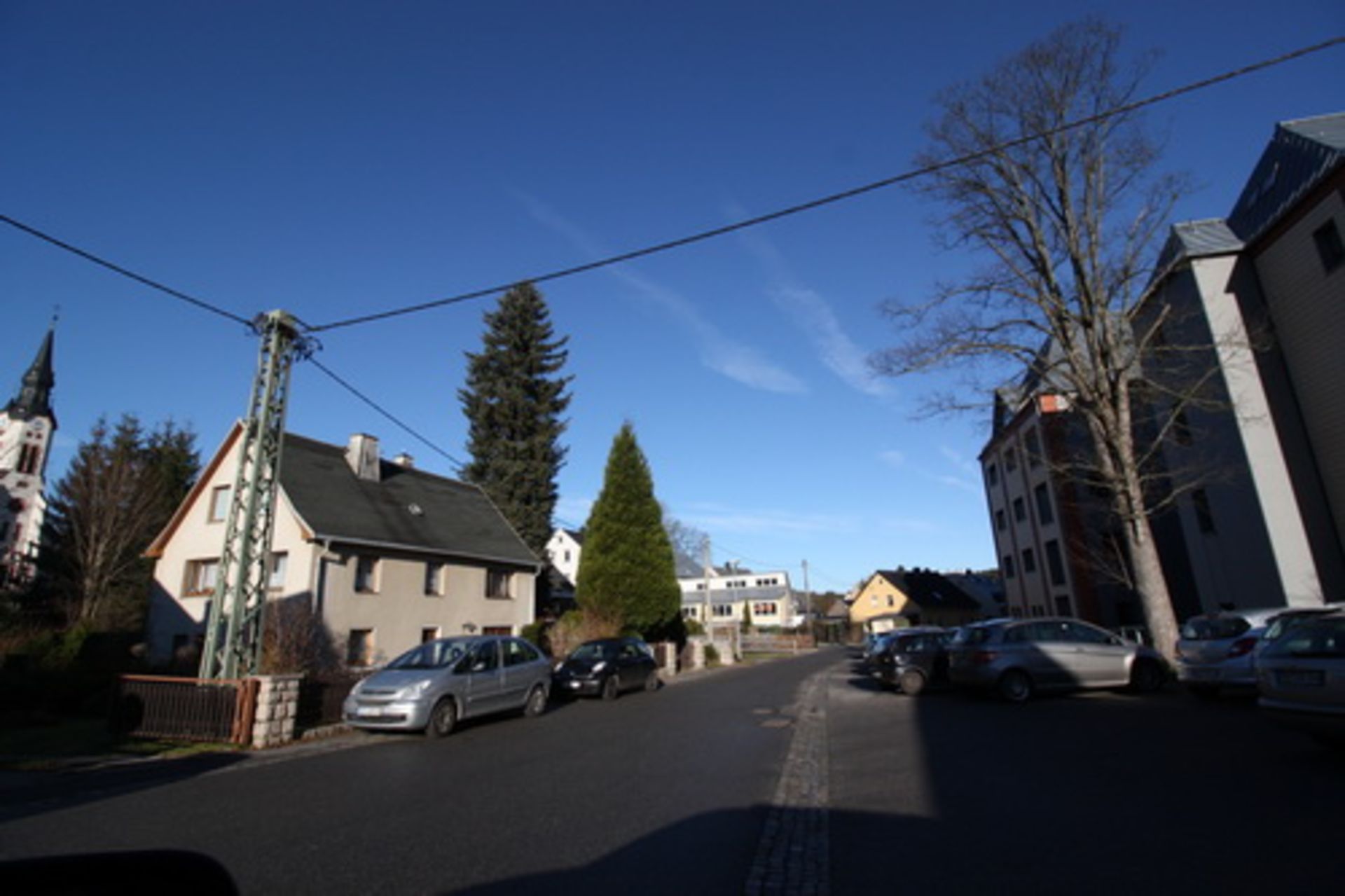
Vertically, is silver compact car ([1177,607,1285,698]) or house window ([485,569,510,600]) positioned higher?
house window ([485,569,510,600])

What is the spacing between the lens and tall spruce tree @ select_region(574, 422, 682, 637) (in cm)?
2895

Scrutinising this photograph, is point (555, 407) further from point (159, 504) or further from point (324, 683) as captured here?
point (324, 683)

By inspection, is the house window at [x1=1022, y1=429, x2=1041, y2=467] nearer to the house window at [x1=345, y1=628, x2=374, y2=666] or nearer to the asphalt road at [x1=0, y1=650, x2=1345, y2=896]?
the asphalt road at [x1=0, y1=650, x2=1345, y2=896]

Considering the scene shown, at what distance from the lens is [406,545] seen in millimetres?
23266

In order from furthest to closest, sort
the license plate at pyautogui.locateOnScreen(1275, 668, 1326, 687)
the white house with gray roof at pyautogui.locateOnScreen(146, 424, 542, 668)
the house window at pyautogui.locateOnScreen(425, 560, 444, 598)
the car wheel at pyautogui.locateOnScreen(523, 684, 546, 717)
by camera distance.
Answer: the house window at pyautogui.locateOnScreen(425, 560, 444, 598) → the white house with gray roof at pyautogui.locateOnScreen(146, 424, 542, 668) → the car wheel at pyautogui.locateOnScreen(523, 684, 546, 717) → the license plate at pyautogui.locateOnScreen(1275, 668, 1326, 687)

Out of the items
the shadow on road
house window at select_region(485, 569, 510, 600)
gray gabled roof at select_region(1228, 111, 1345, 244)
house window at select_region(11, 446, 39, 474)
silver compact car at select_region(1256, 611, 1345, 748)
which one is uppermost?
house window at select_region(11, 446, 39, 474)

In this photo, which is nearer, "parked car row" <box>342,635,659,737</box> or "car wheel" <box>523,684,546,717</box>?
"parked car row" <box>342,635,659,737</box>

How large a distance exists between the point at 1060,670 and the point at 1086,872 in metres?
10.1

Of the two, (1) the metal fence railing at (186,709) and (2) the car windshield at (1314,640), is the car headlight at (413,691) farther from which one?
(2) the car windshield at (1314,640)

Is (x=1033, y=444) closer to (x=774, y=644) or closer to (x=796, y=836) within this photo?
(x=774, y=644)

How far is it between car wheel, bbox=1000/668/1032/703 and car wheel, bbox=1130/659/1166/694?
207 centimetres

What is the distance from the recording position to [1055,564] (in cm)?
3294

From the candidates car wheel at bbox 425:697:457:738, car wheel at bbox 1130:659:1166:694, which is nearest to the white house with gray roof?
car wheel at bbox 425:697:457:738

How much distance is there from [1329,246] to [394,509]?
29.1m
